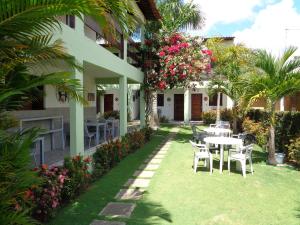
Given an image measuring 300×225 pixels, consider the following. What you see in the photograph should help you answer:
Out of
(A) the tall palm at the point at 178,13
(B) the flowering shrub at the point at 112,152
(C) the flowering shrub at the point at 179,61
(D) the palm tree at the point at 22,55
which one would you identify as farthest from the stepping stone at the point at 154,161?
(A) the tall palm at the point at 178,13

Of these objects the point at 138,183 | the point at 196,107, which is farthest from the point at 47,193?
the point at 196,107

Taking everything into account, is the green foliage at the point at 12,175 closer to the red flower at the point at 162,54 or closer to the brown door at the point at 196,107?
the red flower at the point at 162,54

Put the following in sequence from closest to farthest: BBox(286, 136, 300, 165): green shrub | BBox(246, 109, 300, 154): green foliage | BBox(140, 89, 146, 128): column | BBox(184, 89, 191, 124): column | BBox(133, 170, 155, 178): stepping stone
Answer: BBox(133, 170, 155, 178): stepping stone
BBox(286, 136, 300, 165): green shrub
BBox(246, 109, 300, 154): green foliage
BBox(140, 89, 146, 128): column
BBox(184, 89, 191, 124): column

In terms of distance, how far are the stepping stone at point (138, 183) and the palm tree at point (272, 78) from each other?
15.0 ft

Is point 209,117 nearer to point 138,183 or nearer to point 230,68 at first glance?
point 230,68

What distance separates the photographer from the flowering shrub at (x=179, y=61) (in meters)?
14.6

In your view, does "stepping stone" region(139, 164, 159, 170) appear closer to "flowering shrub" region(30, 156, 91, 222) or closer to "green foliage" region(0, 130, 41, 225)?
"flowering shrub" region(30, 156, 91, 222)

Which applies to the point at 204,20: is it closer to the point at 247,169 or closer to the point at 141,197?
the point at 247,169

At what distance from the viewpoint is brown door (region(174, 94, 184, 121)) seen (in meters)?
28.5

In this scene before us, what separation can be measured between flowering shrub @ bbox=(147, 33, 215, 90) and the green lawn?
622cm

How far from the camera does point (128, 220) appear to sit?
5.25 metres

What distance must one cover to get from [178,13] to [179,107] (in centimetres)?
1034

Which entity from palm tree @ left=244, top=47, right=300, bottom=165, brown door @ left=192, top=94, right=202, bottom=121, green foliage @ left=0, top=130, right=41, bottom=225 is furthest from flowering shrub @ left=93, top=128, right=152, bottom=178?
brown door @ left=192, top=94, right=202, bottom=121

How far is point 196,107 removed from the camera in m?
28.0
